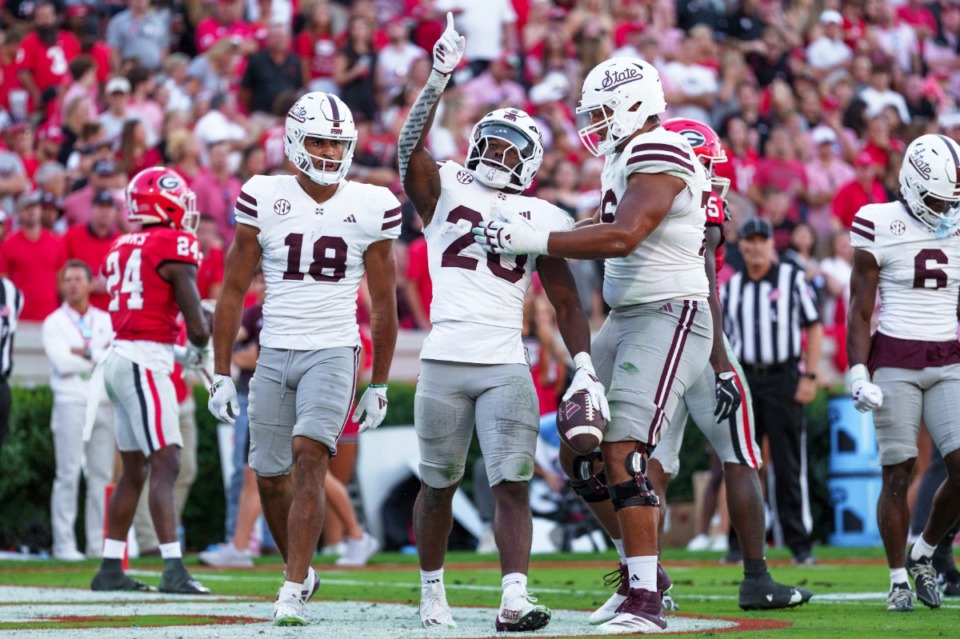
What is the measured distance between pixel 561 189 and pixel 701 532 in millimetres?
3871

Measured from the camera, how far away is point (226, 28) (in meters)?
16.2

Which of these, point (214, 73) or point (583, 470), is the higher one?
point (214, 73)

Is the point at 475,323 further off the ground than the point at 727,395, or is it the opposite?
the point at 475,323

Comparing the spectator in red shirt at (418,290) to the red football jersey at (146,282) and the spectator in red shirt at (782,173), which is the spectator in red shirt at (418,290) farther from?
the red football jersey at (146,282)

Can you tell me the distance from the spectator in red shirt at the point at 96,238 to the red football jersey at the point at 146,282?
3244 millimetres

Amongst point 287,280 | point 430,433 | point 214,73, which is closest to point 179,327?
point 287,280

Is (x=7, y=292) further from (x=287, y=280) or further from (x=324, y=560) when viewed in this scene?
(x=287, y=280)

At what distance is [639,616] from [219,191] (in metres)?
8.21

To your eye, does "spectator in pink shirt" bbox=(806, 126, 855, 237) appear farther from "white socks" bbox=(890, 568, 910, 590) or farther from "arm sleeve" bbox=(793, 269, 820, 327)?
"white socks" bbox=(890, 568, 910, 590)

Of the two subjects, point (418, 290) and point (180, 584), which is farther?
point (418, 290)

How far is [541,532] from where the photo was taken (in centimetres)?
1184

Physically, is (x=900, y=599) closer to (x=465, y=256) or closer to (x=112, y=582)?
(x=465, y=256)

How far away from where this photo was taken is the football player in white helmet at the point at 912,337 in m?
7.02

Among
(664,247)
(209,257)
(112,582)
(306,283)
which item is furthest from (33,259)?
(664,247)
